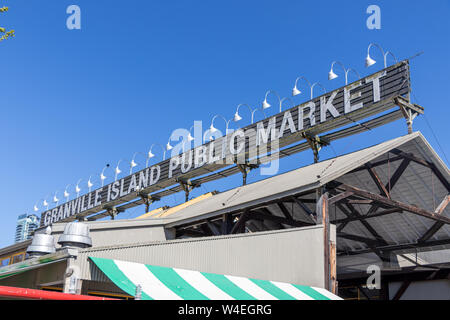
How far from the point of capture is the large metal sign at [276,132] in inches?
841

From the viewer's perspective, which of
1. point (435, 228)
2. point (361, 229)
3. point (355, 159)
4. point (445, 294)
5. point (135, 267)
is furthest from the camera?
point (361, 229)

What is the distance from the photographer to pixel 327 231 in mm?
15336

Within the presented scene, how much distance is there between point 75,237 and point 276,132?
1544 cm

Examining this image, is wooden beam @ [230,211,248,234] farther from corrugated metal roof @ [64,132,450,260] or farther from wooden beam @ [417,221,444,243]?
wooden beam @ [417,221,444,243]

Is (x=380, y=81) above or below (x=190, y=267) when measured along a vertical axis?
above

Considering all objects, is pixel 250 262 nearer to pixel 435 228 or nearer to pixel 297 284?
pixel 297 284

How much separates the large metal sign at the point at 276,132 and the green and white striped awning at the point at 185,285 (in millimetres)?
10868

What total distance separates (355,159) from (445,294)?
10.6 m

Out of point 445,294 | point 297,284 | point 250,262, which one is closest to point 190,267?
point 250,262

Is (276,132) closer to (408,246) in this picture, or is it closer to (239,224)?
(239,224)

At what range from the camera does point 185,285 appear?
37.5 feet

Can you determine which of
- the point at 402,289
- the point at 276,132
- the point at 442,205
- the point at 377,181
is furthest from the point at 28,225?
the point at 442,205

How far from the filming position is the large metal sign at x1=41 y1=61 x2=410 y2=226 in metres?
21.4

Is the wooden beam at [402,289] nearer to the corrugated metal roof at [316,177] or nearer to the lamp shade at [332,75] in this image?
the corrugated metal roof at [316,177]
